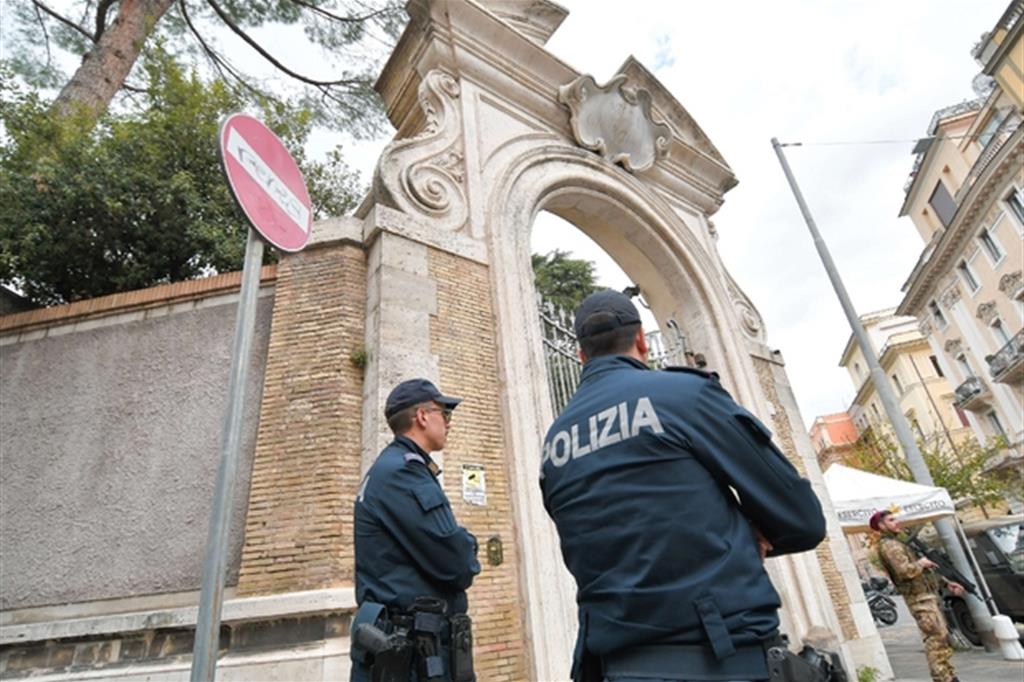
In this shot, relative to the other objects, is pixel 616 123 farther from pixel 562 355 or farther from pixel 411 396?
pixel 411 396

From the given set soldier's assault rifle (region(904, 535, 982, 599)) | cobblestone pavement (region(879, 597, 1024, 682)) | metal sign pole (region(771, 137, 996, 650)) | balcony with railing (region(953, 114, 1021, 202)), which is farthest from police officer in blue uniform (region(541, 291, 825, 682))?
balcony with railing (region(953, 114, 1021, 202))

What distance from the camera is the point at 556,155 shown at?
7203mm

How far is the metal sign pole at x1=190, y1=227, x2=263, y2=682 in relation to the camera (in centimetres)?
160

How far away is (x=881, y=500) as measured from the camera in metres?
7.63

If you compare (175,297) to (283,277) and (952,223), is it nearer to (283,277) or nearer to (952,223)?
(283,277)

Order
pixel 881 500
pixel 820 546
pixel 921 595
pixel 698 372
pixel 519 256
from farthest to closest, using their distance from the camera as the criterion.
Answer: pixel 881 500 < pixel 820 546 < pixel 519 256 < pixel 921 595 < pixel 698 372

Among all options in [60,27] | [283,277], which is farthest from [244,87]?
[283,277]

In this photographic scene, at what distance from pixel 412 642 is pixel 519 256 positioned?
14.3 ft

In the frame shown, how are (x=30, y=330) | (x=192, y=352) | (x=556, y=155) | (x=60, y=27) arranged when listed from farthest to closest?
(x=60, y=27), (x=556, y=155), (x=30, y=330), (x=192, y=352)

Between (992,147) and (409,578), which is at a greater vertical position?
(992,147)

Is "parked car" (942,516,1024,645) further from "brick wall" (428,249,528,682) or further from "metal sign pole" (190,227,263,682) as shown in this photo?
"metal sign pole" (190,227,263,682)

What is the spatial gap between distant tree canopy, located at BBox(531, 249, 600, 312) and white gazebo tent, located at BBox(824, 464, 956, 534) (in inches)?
537

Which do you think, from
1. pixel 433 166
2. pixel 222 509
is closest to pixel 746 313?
pixel 433 166

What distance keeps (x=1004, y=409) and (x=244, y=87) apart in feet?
103
